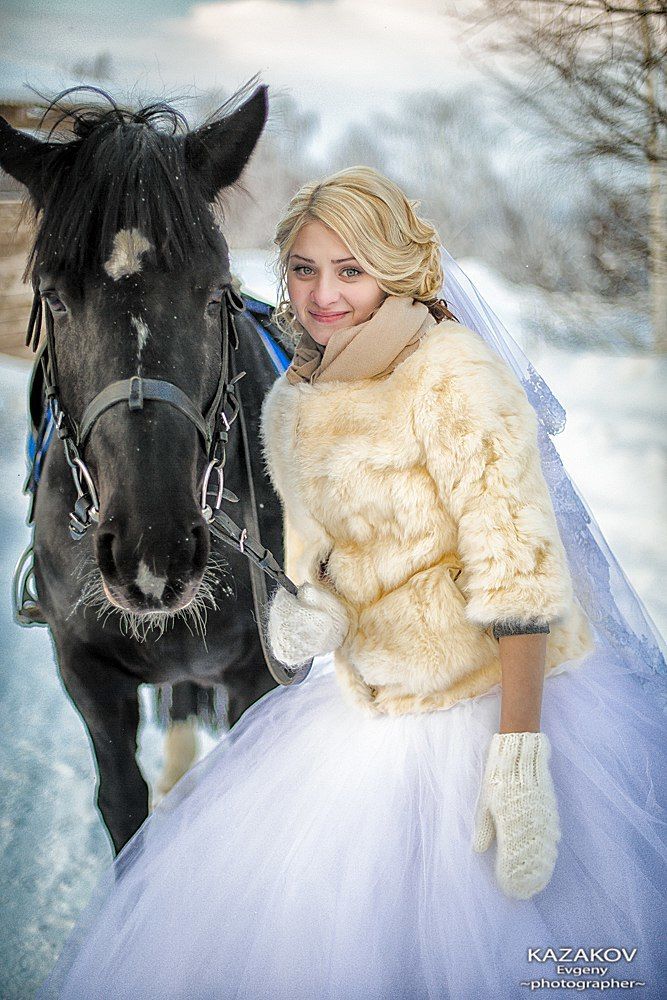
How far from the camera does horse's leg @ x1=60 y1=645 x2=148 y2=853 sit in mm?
1573

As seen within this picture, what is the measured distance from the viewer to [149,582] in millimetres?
1153

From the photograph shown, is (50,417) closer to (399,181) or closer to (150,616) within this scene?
(150,616)

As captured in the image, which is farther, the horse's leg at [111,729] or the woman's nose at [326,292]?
the horse's leg at [111,729]

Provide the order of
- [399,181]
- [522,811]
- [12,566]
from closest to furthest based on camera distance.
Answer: [522,811] → [399,181] → [12,566]

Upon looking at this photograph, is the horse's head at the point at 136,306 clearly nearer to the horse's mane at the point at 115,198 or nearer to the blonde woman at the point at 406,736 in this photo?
the horse's mane at the point at 115,198

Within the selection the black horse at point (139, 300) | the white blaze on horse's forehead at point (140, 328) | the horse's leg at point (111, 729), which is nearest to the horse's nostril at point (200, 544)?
the black horse at point (139, 300)

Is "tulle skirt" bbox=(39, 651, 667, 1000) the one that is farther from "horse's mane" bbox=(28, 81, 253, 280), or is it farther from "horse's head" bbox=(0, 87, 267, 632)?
"horse's mane" bbox=(28, 81, 253, 280)

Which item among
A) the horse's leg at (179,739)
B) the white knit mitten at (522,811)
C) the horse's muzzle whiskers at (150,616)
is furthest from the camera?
the horse's leg at (179,739)

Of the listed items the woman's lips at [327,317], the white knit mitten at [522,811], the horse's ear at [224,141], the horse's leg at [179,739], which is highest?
the horse's ear at [224,141]

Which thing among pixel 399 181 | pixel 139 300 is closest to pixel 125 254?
pixel 139 300

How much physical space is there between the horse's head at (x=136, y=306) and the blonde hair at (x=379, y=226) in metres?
0.18

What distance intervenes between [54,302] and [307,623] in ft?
1.99

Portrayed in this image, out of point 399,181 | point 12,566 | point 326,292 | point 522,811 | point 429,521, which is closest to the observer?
point 522,811

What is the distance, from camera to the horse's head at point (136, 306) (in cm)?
117
